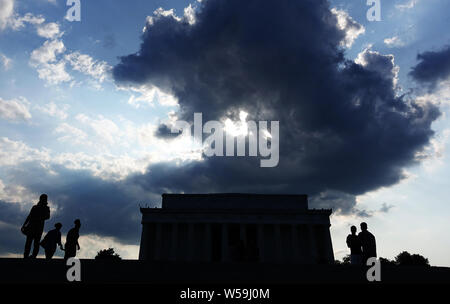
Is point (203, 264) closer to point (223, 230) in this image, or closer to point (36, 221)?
point (36, 221)

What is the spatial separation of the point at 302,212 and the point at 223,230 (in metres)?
11.4

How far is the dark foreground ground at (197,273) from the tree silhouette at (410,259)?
76.6 metres

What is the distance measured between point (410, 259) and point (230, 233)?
185 feet

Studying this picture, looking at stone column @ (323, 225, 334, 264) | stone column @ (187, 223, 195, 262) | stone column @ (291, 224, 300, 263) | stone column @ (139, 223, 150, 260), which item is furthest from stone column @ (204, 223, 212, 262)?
stone column @ (323, 225, 334, 264)

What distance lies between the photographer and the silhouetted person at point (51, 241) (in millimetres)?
14125

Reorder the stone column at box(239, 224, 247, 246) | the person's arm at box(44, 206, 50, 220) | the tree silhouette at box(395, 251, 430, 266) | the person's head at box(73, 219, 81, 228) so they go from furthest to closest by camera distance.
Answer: the tree silhouette at box(395, 251, 430, 266) → the stone column at box(239, 224, 247, 246) → the person's head at box(73, 219, 81, 228) → the person's arm at box(44, 206, 50, 220)

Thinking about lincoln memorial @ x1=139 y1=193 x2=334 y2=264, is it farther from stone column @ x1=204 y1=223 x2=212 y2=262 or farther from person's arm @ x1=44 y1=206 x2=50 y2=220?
person's arm @ x1=44 y1=206 x2=50 y2=220

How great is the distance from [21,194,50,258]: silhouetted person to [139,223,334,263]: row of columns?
33.6 meters

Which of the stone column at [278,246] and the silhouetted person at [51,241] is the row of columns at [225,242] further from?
the silhouetted person at [51,241]

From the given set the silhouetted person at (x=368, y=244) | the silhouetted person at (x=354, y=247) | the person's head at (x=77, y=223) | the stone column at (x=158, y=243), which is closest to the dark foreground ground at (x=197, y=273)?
the silhouetted person at (x=368, y=244)

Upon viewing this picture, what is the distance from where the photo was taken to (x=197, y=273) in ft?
33.9

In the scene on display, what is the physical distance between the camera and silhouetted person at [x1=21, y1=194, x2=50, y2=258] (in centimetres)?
1287
